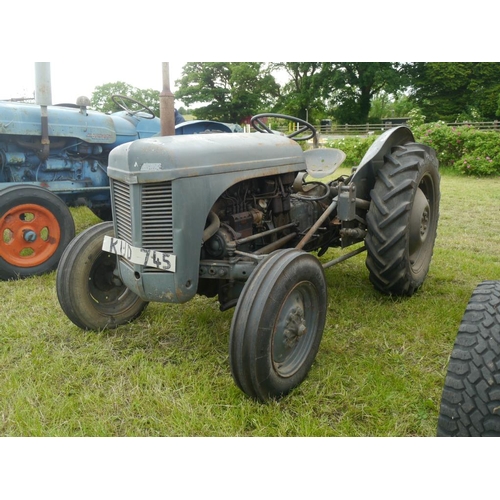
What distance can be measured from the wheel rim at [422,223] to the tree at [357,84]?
2093 cm

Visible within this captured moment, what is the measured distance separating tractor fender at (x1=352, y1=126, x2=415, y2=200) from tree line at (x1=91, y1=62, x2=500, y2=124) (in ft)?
65.3

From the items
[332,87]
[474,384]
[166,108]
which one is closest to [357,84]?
[332,87]

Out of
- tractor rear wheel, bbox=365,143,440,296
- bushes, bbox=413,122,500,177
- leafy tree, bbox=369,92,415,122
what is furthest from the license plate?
leafy tree, bbox=369,92,415,122

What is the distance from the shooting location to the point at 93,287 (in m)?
3.09

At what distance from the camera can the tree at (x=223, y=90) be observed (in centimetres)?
2344

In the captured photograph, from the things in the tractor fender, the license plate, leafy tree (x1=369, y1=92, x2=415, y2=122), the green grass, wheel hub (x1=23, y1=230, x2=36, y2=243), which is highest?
leafy tree (x1=369, y1=92, x2=415, y2=122)

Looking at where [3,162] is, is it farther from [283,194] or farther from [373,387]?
[373,387]

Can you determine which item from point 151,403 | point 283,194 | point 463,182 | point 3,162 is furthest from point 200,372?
point 463,182

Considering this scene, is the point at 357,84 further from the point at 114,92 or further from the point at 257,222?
the point at 257,222

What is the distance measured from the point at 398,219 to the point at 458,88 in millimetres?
23456

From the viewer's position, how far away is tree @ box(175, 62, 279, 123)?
23438mm

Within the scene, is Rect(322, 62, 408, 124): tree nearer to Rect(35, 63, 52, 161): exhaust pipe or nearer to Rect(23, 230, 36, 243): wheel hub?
Rect(35, 63, 52, 161): exhaust pipe

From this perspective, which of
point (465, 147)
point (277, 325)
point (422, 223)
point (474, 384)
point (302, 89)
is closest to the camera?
point (474, 384)

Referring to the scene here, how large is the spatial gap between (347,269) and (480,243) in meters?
1.82
